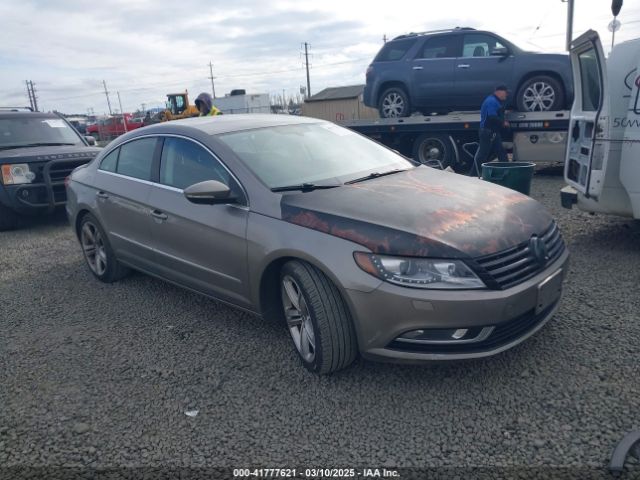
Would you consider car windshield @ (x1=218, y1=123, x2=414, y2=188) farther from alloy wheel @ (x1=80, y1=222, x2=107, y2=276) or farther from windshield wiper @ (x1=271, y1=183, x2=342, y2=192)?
alloy wheel @ (x1=80, y1=222, x2=107, y2=276)

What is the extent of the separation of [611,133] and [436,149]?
6.12 m

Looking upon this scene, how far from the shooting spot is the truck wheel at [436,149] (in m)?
10.6

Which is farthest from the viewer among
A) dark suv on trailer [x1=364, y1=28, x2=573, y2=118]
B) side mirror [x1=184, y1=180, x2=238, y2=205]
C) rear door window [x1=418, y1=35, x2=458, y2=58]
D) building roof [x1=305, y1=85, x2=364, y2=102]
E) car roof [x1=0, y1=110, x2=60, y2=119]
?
building roof [x1=305, y1=85, x2=364, y2=102]

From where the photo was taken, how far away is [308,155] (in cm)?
391

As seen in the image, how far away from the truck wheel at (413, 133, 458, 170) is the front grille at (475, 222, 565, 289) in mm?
7789

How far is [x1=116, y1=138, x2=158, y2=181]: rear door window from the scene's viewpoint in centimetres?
438

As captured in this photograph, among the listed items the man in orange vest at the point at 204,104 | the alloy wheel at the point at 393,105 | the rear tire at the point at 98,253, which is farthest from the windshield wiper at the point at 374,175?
the alloy wheel at the point at 393,105

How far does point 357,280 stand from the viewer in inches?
110

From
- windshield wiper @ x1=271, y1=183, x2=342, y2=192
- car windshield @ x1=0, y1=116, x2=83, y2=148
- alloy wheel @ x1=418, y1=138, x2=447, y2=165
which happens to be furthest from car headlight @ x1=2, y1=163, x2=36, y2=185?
alloy wheel @ x1=418, y1=138, x2=447, y2=165

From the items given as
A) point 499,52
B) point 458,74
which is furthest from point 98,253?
point 499,52

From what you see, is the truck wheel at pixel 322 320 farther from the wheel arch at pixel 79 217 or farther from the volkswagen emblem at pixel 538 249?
the wheel arch at pixel 79 217

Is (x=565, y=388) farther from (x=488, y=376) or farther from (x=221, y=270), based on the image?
(x=221, y=270)

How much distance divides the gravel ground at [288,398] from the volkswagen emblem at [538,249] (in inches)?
26.0

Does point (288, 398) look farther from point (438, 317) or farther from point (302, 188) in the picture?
point (302, 188)
